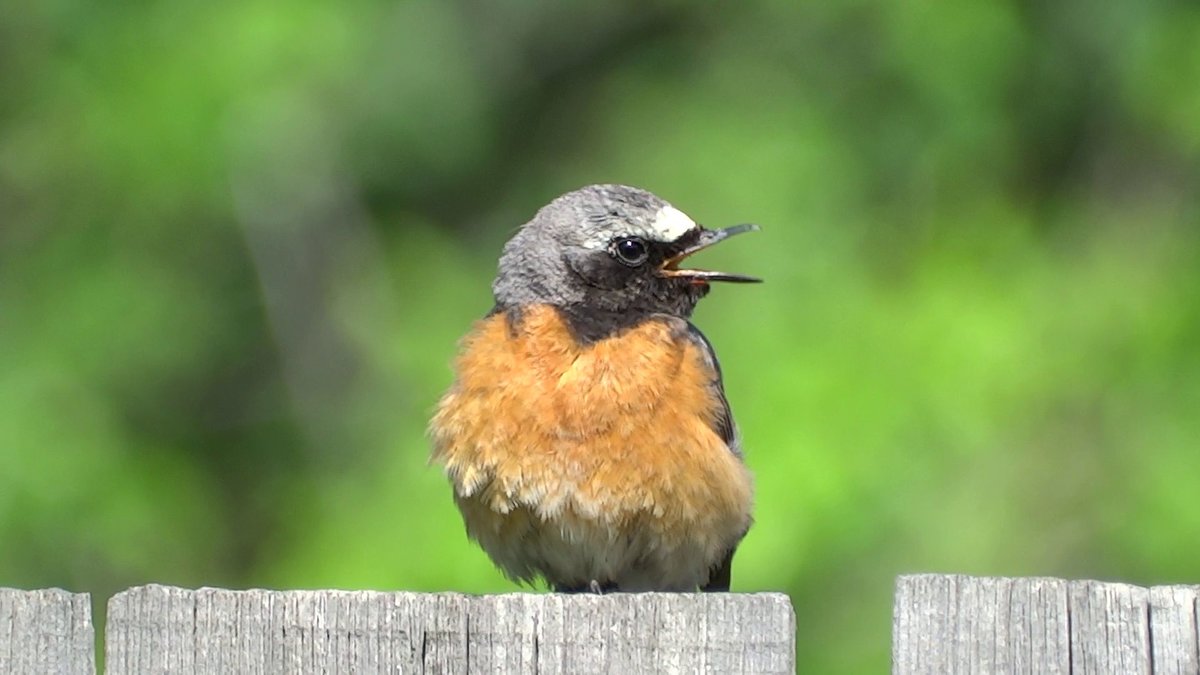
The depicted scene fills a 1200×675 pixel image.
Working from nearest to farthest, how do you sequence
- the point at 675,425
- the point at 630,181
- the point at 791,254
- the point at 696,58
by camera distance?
the point at 675,425
the point at 791,254
the point at 630,181
the point at 696,58

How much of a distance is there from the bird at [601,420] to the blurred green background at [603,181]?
144cm

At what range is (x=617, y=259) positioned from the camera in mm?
5246

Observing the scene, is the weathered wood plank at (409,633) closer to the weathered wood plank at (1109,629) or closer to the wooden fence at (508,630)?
the wooden fence at (508,630)

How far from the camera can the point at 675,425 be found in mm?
4734

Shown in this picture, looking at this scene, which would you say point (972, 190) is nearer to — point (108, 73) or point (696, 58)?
point (696, 58)

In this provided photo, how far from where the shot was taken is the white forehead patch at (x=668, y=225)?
17.3 ft

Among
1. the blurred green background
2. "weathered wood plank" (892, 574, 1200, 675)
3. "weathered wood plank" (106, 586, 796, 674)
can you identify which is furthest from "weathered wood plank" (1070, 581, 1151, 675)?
the blurred green background

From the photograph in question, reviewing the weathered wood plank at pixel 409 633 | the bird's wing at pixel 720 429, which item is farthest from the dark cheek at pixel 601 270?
the weathered wood plank at pixel 409 633

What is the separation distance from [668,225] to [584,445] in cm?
96

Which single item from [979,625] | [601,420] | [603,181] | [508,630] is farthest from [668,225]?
[603,181]

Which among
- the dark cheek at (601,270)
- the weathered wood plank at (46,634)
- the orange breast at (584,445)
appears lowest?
the weathered wood plank at (46,634)

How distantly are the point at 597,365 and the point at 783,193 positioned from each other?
11.7 ft

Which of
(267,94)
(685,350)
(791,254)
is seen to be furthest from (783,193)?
(685,350)

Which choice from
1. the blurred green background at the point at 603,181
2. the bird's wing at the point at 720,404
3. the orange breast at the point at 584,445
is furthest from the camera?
the blurred green background at the point at 603,181
